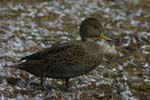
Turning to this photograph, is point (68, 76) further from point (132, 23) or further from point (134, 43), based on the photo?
point (132, 23)

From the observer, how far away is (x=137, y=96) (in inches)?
337

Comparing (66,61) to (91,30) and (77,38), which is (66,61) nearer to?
(91,30)

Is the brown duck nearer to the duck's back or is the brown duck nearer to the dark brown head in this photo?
the duck's back

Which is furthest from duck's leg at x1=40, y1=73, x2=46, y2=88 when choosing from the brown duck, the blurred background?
the blurred background

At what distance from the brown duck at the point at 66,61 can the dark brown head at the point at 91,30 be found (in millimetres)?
272

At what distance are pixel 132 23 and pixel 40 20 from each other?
2.43m

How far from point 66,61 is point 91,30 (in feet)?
3.05

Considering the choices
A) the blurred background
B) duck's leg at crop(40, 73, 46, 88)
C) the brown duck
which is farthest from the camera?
the blurred background

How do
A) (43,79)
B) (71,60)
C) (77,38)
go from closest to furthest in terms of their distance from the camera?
(71,60) < (43,79) < (77,38)

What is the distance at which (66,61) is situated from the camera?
322 inches

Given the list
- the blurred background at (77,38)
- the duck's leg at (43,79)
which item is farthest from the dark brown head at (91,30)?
the duck's leg at (43,79)

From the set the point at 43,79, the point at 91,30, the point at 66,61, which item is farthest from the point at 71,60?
the point at 91,30

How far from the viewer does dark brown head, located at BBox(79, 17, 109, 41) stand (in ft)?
29.0

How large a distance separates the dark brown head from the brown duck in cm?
27
